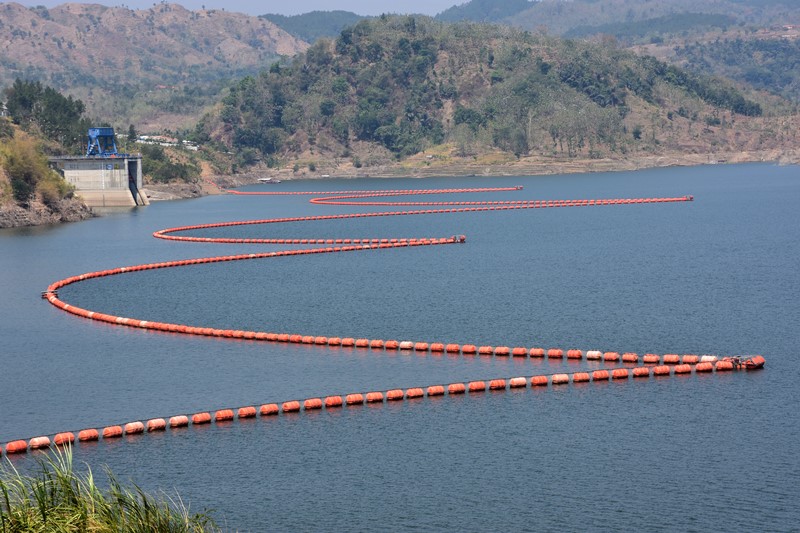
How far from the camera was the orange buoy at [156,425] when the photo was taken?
214 feet

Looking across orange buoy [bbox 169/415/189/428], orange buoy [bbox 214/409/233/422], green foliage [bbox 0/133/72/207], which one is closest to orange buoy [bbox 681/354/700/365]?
orange buoy [bbox 214/409/233/422]

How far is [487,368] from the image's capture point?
77125mm

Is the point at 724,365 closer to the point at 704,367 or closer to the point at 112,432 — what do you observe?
the point at 704,367

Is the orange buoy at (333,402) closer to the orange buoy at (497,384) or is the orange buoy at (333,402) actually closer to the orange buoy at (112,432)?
the orange buoy at (497,384)

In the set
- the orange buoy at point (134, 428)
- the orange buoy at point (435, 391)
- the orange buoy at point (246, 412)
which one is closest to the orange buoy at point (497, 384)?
the orange buoy at point (435, 391)

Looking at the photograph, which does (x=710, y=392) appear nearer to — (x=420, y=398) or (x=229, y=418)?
(x=420, y=398)

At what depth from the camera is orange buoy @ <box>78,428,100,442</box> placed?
63906 millimetres

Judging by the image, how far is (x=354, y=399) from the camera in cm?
6950

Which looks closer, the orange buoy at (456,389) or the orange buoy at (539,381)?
the orange buoy at (456,389)

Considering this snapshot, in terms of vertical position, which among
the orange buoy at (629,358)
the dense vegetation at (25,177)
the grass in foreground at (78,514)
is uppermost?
the dense vegetation at (25,177)

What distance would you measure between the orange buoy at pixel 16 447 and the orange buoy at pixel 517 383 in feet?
91.4

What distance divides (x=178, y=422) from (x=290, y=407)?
639 centimetres

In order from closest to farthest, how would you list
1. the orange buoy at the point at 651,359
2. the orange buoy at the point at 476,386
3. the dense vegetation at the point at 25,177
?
the orange buoy at the point at 476,386 → the orange buoy at the point at 651,359 → the dense vegetation at the point at 25,177


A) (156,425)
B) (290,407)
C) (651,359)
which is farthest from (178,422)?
(651,359)
